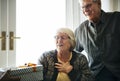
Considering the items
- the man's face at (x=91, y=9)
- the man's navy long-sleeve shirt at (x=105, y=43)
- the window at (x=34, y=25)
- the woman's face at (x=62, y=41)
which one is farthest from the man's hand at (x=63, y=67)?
the window at (x=34, y=25)

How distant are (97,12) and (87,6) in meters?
0.11

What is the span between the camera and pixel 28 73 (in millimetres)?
1406

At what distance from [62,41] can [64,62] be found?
17 centimetres

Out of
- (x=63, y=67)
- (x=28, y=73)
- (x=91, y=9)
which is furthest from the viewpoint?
(x=91, y=9)

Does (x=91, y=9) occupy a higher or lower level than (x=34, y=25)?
higher

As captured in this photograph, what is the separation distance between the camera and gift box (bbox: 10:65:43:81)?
1337mm

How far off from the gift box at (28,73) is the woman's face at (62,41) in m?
0.27

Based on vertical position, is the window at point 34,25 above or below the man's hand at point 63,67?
above

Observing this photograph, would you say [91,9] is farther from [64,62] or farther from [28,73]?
[28,73]

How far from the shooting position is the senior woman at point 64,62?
1.64 meters

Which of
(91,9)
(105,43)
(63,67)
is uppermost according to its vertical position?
(91,9)

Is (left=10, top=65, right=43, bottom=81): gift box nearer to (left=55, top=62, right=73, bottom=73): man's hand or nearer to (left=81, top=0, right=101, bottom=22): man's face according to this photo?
(left=55, top=62, right=73, bottom=73): man's hand

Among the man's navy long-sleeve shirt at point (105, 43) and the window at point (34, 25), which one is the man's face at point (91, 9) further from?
the window at point (34, 25)

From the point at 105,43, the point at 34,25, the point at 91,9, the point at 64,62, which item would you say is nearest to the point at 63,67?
the point at 64,62
